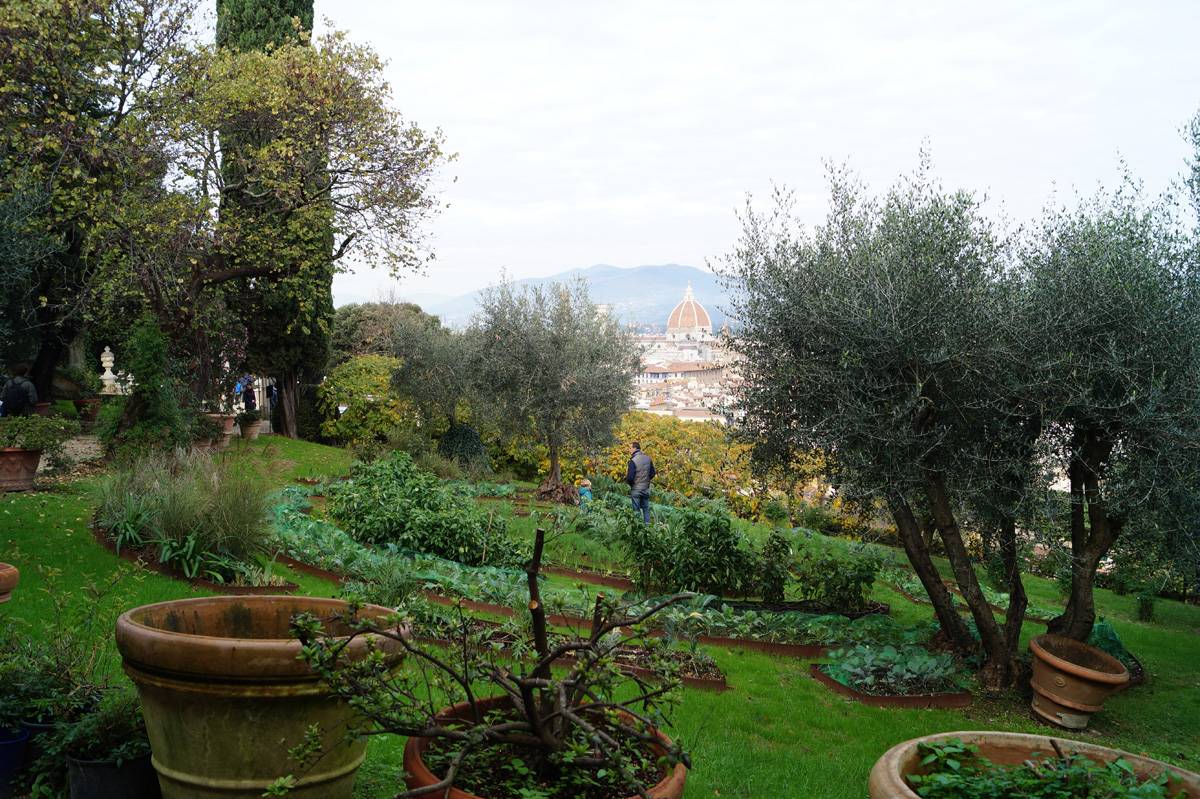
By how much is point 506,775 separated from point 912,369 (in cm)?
562

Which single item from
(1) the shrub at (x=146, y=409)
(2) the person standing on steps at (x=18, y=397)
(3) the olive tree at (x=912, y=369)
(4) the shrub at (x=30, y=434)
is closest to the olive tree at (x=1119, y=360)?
(3) the olive tree at (x=912, y=369)

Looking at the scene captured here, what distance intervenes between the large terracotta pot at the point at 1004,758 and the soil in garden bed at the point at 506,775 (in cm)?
74

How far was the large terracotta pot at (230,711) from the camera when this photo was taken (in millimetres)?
2949

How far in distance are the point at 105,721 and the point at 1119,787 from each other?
12.5 ft

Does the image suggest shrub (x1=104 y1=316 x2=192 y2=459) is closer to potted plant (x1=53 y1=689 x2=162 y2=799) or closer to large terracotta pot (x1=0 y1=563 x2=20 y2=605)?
large terracotta pot (x1=0 y1=563 x2=20 y2=605)

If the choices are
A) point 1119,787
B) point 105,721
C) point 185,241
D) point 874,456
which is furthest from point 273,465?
point 1119,787

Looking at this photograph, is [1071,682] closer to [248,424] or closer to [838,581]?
[838,581]

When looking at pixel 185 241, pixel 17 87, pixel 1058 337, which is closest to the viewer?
pixel 1058 337

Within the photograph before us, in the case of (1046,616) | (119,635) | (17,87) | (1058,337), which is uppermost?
(17,87)

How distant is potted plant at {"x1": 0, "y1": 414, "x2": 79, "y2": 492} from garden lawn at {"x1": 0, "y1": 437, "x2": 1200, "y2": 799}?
1.91 ft

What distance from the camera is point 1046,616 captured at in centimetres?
1208

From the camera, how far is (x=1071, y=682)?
7172 millimetres

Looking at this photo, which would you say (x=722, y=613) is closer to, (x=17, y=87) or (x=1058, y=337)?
(x=1058, y=337)

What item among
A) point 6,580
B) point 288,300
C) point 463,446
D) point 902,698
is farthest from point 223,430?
point 902,698
